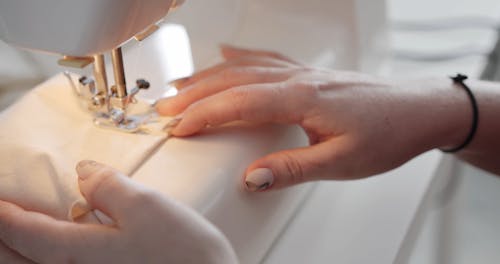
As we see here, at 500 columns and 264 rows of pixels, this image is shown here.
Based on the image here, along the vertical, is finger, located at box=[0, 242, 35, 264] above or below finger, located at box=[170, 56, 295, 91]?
below

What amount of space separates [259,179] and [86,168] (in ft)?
0.56

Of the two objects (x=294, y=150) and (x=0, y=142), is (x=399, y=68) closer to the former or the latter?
(x=294, y=150)

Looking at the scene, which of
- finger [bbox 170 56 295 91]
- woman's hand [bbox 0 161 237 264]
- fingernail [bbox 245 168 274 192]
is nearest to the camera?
woman's hand [bbox 0 161 237 264]

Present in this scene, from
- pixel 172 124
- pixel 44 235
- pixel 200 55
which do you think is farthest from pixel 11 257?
pixel 200 55

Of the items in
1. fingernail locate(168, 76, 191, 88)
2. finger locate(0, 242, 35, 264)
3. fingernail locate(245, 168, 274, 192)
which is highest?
fingernail locate(168, 76, 191, 88)

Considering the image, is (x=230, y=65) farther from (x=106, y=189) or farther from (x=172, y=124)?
(x=106, y=189)

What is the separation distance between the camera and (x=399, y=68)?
3.33 ft

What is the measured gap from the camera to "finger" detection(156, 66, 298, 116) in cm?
62

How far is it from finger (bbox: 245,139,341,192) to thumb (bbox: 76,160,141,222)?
14 cm

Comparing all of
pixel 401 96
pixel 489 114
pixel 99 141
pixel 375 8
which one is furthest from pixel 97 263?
pixel 375 8

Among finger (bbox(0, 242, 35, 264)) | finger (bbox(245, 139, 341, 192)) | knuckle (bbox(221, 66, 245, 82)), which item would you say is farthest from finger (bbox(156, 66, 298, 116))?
finger (bbox(0, 242, 35, 264))

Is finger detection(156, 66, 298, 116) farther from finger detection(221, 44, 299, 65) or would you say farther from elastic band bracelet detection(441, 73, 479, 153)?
elastic band bracelet detection(441, 73, 479, 153)

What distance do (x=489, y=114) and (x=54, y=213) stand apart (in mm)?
554

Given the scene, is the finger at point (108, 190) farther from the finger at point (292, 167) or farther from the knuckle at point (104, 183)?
the finger at point (292, 167)
